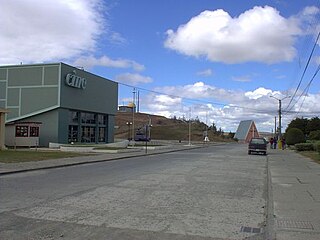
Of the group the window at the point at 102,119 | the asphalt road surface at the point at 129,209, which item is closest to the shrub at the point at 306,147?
the window at the point at 102,119

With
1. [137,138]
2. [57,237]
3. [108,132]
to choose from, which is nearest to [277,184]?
[57,237]

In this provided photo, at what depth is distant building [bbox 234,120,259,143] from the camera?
144 metres

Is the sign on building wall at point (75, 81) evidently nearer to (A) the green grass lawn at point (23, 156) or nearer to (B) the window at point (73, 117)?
(B) the window at point (73, 117)

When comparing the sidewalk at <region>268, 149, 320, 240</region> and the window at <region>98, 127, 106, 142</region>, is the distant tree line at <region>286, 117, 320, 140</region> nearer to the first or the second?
the window at <region>98, 127, 106, 142</region>

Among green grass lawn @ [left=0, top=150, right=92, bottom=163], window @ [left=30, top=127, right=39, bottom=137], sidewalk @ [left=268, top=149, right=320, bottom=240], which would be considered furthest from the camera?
window @ [left=30, top=127, right=39, bottom=137]

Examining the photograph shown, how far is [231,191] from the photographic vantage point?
13.2 m

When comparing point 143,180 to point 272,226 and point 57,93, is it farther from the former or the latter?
point 57,93

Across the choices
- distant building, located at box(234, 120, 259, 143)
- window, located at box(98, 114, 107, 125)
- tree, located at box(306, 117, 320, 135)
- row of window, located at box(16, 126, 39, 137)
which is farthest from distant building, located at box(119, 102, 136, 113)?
row of window, located at box(16, 126, 39, 137)

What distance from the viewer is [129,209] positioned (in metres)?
9.52

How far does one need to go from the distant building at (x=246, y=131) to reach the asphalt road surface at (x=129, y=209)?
427ft

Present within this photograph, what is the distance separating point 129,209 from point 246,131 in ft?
459

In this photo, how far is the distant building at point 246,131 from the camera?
14388cm

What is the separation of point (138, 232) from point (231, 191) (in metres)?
6.46

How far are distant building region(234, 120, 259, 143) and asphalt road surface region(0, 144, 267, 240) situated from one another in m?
130
